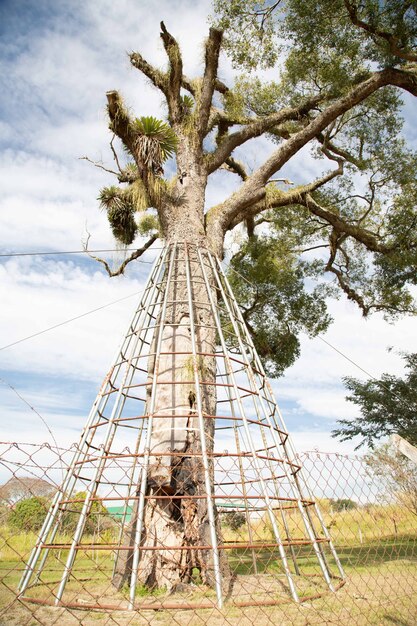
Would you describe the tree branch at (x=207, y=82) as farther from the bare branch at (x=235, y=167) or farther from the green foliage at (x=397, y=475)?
the green foliage at (x=397, y=475)

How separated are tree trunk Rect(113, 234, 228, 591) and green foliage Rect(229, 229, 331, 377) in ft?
17.6

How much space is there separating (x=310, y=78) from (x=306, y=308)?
5.25 m

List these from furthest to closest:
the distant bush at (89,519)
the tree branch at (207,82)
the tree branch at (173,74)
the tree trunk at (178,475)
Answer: the tree branch at (207,82), the tree branch at (173,74), the distant bush at (89,519), the tree trunk at (178,475)

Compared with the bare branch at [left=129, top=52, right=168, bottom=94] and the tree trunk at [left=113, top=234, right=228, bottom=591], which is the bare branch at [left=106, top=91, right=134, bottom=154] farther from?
the tree trunk at [left=113, top=234, right=228, bottom=591]

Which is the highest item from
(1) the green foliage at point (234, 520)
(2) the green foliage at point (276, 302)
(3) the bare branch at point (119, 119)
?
(3) the bare branch at point (119, 119)

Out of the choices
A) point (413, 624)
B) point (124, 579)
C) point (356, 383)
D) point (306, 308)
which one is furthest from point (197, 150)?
point (356, 383)

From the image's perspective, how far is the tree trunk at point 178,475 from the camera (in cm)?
480

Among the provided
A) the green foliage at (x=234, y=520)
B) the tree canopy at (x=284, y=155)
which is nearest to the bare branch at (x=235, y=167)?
the tree canopy at (x=284, y=155)

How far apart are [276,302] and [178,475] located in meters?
7.11

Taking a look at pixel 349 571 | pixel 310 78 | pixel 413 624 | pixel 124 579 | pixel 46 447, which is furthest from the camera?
pixel 310 78

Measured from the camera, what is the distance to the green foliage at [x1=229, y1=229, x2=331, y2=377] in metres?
11.5

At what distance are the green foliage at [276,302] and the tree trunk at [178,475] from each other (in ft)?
17.6

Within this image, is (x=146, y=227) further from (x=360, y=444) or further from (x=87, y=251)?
(x=360, y=444)

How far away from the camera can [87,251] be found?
8.34 m
